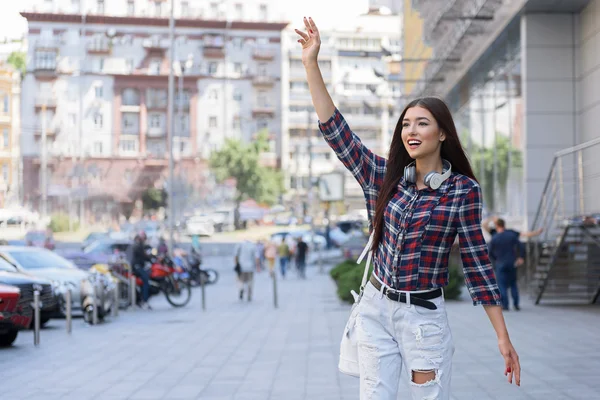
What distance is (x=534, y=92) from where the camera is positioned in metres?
24.1

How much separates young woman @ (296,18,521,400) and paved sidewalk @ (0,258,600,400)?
473 cm

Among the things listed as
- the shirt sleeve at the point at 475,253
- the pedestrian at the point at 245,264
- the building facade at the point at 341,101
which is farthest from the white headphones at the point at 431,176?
the building facade at the point at 341,101

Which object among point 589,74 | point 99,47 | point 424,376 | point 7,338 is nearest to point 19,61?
point 99,47

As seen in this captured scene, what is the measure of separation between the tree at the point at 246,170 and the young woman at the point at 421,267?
78.1 meters

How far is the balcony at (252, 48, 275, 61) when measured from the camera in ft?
265

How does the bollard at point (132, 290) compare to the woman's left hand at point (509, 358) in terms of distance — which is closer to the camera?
the woman's left hand at point (509, 358)

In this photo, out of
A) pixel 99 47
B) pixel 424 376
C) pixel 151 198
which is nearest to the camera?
pixel 424 376

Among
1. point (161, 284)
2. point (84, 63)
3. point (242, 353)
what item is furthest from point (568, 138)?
point (84, 63)

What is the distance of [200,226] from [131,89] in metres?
10.5

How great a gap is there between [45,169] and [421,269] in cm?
6039

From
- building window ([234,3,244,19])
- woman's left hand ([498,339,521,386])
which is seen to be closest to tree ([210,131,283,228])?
building window ([234,3,244,19])

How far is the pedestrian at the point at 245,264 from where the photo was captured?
25.9m

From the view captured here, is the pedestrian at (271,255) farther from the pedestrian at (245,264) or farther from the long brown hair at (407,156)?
the long brown hair at (407,156)

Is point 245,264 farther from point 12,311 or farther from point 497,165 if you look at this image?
point 12,311
